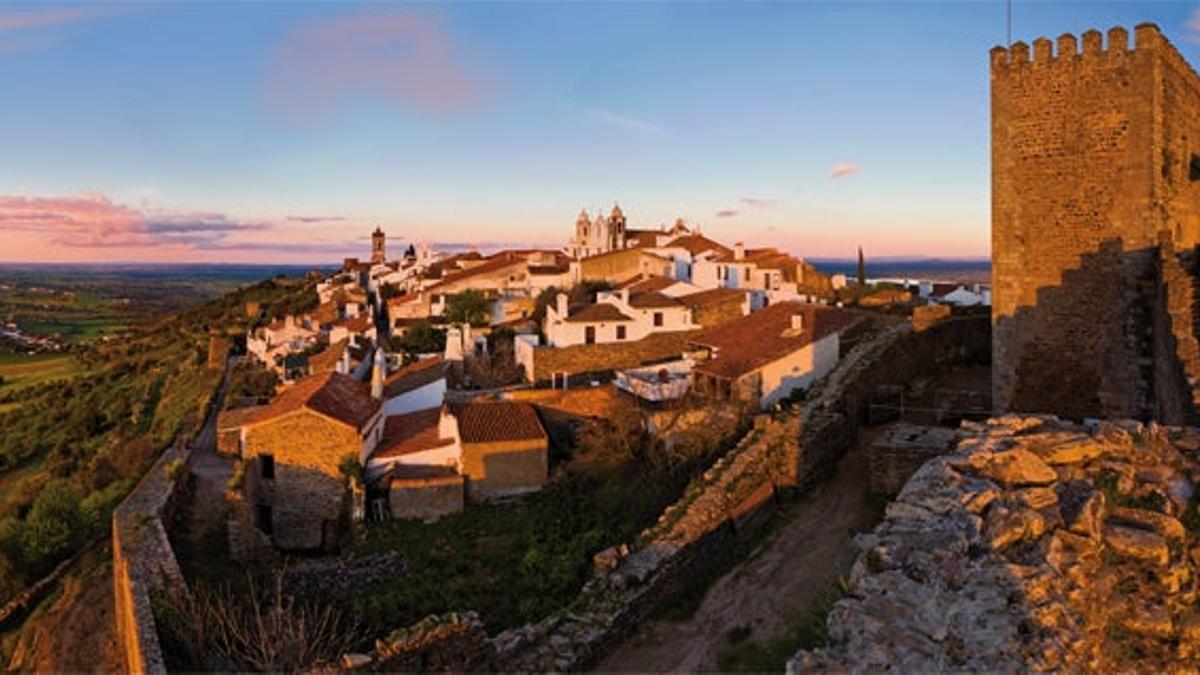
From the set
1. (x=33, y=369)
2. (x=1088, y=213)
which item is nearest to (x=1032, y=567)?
(x=1088, y=213)

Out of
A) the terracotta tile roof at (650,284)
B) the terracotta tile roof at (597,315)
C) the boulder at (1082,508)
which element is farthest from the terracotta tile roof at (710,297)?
the boulder at (1082,508)

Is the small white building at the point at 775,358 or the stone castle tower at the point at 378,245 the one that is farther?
the stone castle tower at the point at 378,245

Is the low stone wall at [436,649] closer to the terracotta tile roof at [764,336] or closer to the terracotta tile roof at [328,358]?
the terracotta tile roof at [764,336]

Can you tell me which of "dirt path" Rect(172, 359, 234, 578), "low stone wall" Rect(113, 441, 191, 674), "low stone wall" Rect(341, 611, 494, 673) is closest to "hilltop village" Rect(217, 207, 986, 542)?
"dirt path" Rect(172, 359, 234, 578)

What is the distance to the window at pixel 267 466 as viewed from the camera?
1884 centimetres

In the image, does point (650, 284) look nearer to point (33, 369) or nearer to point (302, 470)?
point (302, 470)

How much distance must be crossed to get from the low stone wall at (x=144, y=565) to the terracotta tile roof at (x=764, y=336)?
11.5 meters

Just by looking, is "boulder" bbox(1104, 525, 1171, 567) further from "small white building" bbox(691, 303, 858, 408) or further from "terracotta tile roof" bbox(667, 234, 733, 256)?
"terracotta tile roof" bbox(667, 234, 733, 256)

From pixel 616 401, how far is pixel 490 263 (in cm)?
2600

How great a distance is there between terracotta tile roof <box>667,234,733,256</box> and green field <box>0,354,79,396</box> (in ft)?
131

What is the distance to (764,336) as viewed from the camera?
21.5 m

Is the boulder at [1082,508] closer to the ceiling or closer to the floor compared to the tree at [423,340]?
closer to the ceiling

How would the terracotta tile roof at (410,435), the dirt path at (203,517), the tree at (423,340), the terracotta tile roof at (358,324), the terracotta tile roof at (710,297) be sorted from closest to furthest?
1. the dirt path at (203,517)
2. the terracotta tile roof at (410,435)
3. the terracotta tile roof at (710,297)
4. the tree at (423,340)
5. the terracotta tile roof at (358,324)

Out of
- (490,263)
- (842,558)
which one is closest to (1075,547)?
(842,558)
